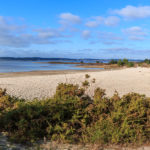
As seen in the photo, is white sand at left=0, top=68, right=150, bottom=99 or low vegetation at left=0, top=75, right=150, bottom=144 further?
white sand at left=0, top=68, right=150, bottom=99

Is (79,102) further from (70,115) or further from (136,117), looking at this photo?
(136,117)

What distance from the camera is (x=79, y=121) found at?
193 inches

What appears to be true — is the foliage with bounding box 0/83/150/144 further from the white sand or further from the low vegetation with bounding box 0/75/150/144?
the white sand

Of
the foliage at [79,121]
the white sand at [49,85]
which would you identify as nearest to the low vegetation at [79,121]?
the foliage at [79,121]

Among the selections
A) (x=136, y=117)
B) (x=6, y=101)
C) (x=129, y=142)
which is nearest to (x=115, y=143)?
(x=129, y=142)

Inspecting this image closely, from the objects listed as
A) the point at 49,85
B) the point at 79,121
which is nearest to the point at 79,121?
the point at 79,121

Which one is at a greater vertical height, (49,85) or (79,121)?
(79,121)

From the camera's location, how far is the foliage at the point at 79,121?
452cm

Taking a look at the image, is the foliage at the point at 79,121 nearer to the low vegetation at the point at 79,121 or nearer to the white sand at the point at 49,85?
the low vegetation at the point at 79,121

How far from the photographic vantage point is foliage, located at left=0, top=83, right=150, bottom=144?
452 cm

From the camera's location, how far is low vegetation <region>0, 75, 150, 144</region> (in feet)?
14.8

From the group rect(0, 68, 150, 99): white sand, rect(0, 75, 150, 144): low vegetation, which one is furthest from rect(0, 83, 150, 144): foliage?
rect(0, 68, 150, 99): white sand

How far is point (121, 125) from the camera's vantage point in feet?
15.2

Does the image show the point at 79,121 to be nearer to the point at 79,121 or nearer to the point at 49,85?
the point at 79,121
